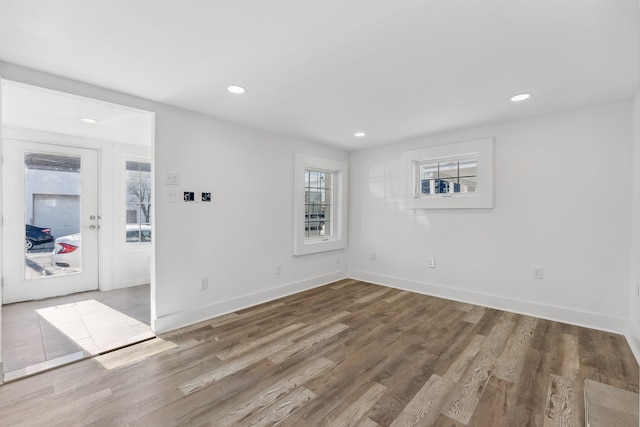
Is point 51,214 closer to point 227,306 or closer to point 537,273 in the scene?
point 227,306

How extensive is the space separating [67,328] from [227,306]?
4.88 feet

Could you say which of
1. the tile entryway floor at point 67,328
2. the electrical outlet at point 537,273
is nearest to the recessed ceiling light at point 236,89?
the tile entryway floor at point 67,328

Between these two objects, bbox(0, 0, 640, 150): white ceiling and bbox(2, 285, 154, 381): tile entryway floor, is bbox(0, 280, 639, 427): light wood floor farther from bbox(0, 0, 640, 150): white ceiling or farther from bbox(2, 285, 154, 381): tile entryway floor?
bbox(0, 0, 640, 150): white ceiling

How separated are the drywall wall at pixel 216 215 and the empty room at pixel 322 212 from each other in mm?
25

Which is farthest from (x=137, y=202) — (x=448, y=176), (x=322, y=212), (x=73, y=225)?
(x=448, y=176)

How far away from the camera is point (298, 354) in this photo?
2.35m

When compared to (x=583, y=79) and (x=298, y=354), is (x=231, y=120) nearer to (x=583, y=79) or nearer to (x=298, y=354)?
(x=298, y=354)

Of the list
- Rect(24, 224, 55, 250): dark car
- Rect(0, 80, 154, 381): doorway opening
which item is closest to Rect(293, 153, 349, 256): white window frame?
Rect(0, 80, 154, 381): doorway opening

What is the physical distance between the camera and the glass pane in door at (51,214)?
369cm

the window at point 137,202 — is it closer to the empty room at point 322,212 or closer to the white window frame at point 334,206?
the empty room at point 322,212

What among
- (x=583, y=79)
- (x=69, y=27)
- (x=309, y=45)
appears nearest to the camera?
(x=69, y=27)

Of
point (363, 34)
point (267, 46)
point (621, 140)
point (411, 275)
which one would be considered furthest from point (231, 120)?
point (621, 140)

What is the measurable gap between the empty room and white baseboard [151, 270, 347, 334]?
3cm

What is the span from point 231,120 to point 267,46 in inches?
64.2
